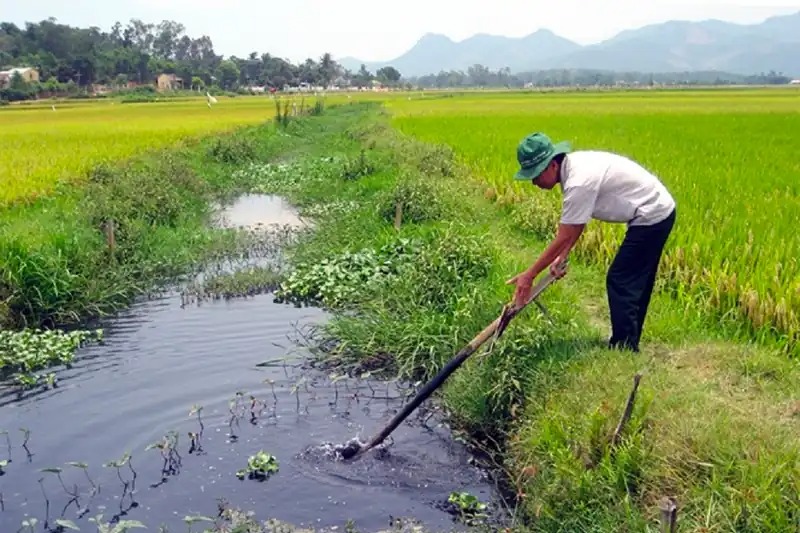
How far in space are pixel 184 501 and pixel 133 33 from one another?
11325cm

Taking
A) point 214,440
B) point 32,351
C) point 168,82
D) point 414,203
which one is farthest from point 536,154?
point 168,82

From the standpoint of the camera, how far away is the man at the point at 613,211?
4457mm

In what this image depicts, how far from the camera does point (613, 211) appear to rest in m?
4.79

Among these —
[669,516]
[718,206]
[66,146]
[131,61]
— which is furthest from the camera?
[131,61]

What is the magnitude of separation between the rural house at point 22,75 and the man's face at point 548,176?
208 ft

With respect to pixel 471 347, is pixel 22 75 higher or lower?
higher

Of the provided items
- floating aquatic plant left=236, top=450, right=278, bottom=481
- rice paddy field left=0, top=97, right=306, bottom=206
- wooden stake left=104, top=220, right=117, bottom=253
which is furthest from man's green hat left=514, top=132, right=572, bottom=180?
rice paddy field left=0, top=97, right=306, bottom=206

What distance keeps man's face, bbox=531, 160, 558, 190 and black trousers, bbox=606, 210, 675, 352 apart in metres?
0.70

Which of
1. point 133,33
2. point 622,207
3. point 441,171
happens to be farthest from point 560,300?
point 133,33

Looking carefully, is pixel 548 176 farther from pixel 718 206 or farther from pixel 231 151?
pixel 231 151

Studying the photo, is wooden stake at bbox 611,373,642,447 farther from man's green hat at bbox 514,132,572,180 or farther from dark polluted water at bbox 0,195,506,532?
man's green hat at bbox 514,132,572,180

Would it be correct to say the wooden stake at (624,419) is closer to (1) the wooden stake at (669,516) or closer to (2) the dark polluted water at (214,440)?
(1) the wooden stake at (669,516)

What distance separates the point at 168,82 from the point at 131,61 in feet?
14.3

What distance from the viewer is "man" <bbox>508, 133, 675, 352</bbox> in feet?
14.6
